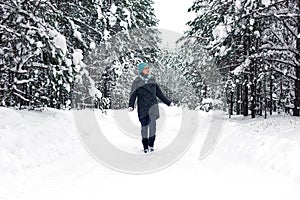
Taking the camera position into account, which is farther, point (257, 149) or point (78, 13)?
point (78, 13)

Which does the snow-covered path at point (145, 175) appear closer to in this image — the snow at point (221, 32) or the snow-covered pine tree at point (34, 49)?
the snow-covered pine tree at point (34, 49)

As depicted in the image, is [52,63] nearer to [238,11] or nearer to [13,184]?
[13,184]

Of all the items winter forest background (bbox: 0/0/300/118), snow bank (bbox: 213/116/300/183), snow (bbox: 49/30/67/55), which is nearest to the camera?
snow bank (bbox: 213/116/300/183)

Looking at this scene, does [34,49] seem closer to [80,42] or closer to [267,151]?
[80,42]

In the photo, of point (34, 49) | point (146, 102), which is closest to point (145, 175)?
point (146, 102)

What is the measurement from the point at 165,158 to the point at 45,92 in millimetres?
5766

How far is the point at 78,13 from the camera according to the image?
1485cm

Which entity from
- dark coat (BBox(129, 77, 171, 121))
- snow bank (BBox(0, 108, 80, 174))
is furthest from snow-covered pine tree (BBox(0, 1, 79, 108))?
dark coat (BBox(129, 77, 171, 121))

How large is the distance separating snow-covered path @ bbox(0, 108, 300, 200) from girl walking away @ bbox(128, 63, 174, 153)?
2.65 ft

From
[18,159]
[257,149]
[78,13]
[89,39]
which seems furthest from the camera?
[78,13]

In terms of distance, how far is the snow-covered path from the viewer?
5094 millimetres

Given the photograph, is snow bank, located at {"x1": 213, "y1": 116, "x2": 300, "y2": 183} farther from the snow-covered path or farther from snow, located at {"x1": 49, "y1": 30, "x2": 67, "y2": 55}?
snow, located at {"x1": 49, "y1": 30, "x2": 67, "y2": 55}

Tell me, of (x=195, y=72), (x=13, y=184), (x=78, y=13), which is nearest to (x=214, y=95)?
(x=195, y=72)

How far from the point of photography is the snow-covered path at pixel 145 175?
5094 mm
